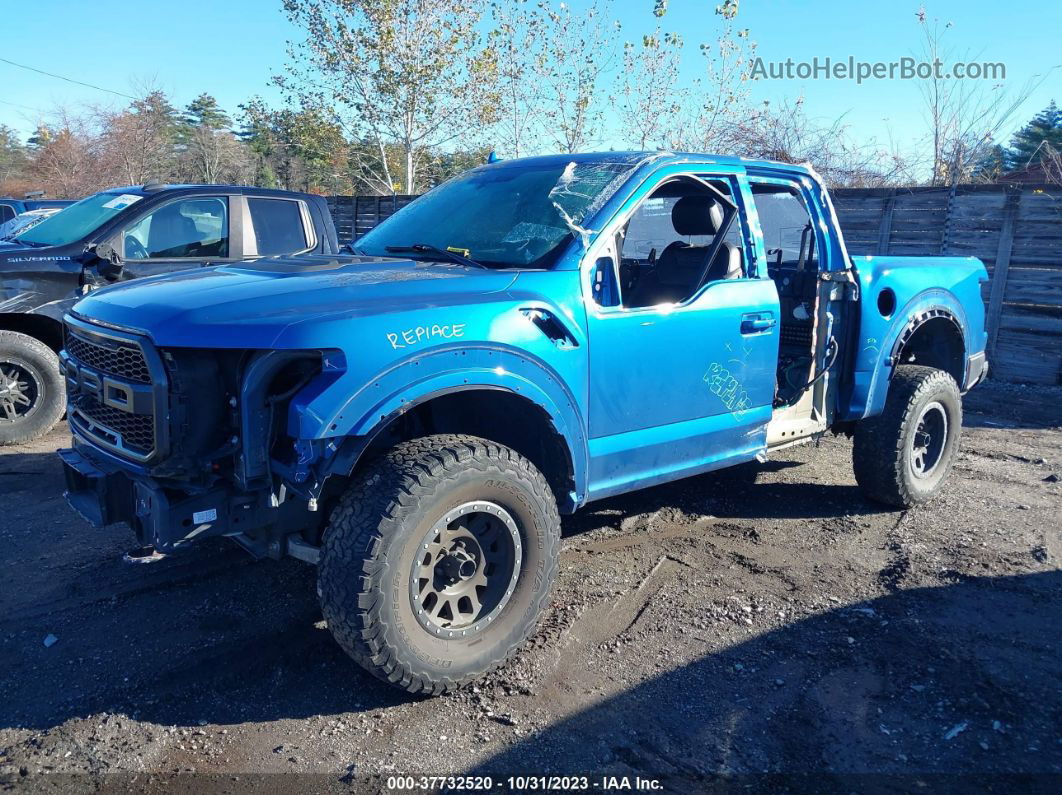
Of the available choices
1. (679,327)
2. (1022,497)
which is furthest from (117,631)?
(1022,497)

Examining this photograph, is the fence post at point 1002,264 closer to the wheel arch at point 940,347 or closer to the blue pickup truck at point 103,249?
the wheel arch at point 940,347

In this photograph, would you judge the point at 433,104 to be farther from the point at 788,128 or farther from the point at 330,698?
the point at 330,698

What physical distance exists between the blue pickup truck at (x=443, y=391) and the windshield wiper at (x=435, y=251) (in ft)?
0.04

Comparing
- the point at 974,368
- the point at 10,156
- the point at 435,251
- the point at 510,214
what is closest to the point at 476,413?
the point at 435,251

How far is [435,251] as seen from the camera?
392 centimetres

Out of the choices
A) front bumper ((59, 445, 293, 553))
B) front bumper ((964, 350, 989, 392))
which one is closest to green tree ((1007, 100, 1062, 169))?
front bumper ((964, 350, 989, 392))

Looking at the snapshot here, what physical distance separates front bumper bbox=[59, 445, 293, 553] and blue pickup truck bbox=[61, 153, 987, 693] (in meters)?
0.01

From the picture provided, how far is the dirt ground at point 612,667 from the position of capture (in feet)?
9.14

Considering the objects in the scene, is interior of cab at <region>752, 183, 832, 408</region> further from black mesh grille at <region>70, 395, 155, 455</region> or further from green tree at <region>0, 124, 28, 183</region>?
green tree at <region>0, 124, 28, 183</region>

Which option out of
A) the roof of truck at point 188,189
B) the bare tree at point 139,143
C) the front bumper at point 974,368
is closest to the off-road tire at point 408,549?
the front bumper at point 974,368

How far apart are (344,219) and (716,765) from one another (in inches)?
585

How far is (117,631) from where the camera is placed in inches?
142

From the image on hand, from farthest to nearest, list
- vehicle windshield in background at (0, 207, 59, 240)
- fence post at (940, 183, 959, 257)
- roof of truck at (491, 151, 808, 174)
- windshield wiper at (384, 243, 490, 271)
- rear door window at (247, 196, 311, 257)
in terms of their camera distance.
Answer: fence post at (940, 183, 959, 257) < vehicle windshield in background at (0, 207, 59, 240) < rear door window at (247, 196, 311, 257) < roof of truck at (491, 151, 808, 174) < windshield wiper at (384, 243, 490, 271)

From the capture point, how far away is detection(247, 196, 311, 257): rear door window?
7.12 meters
